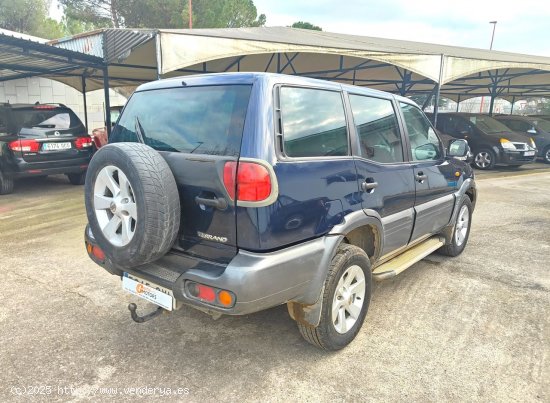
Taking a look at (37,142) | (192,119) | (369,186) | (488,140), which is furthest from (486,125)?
(192,119)

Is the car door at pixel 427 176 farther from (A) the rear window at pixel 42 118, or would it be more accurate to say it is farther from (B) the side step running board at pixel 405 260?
(A) the rear window at pixel 42 118

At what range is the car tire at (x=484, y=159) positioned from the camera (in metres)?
12.0

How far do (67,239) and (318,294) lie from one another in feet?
12.8

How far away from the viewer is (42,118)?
7.65m

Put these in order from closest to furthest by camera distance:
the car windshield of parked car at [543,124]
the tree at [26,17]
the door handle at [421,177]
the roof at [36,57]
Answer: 1. the door handle at [421,177]
2. the roof at [36,57]
3. the car windshield of parked car at [543,124]
4. the tree at [26,17]

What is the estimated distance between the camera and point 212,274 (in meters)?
2.14

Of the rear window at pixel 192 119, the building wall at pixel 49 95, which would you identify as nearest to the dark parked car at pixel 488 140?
the rear window at pixel 192 119

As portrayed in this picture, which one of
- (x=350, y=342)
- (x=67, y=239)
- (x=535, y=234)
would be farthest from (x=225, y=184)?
Result: (x=535, y=234)

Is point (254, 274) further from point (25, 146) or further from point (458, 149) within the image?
point (25, 146)

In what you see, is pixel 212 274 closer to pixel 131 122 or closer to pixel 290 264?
pixel 290 264

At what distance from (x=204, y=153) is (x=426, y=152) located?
2.36 m

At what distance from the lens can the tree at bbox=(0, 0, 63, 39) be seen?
82.1 ft

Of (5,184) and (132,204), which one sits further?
(5,184)

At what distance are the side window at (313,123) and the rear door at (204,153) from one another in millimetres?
279
